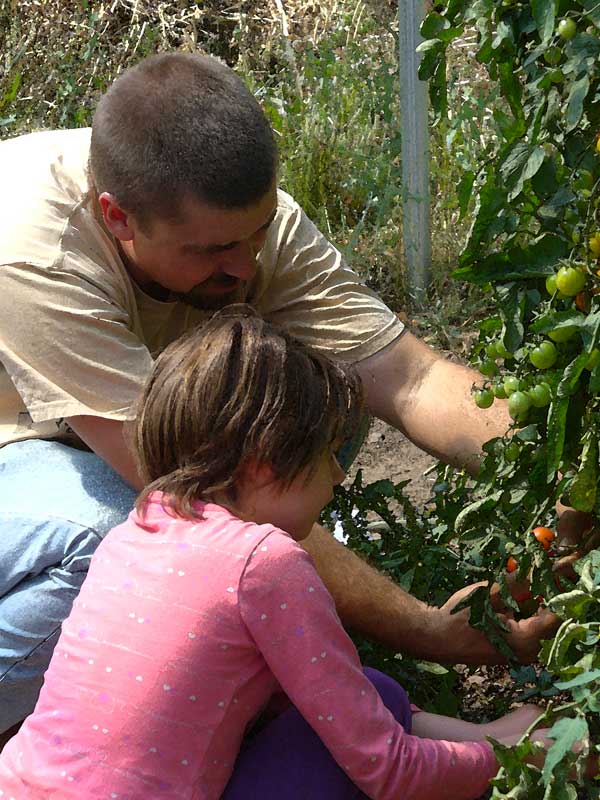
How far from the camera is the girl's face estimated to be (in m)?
1.78

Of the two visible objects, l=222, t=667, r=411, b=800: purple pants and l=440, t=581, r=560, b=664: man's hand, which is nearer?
l=222, t=667, r=411, b=800: purple pants

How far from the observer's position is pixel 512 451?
1752 mm

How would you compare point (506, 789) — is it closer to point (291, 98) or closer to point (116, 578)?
point (116, 578)

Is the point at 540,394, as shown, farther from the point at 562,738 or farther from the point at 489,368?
the point at 562,738

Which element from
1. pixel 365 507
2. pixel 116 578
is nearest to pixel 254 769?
pixel 116 578

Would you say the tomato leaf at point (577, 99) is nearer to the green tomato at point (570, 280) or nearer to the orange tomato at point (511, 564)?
the green tomato at point (570, 280)

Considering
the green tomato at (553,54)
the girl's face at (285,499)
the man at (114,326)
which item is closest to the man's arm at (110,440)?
the man at (114,326)

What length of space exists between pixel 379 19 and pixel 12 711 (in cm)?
418

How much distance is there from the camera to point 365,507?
2518 millimetres

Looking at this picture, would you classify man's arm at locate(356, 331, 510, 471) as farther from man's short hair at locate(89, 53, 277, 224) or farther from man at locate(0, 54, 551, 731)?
man's short hair at locate(89, 53, 277, 224)

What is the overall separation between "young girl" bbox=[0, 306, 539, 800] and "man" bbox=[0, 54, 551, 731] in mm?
362

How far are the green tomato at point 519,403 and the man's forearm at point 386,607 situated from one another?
0.62 meters

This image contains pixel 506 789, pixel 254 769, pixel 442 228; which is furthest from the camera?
pixel 442 228

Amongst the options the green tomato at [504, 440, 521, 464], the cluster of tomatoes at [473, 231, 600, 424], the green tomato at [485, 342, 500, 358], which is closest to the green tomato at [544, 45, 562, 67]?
the cluster of tomatoes at [473, 231, 600, 424]
